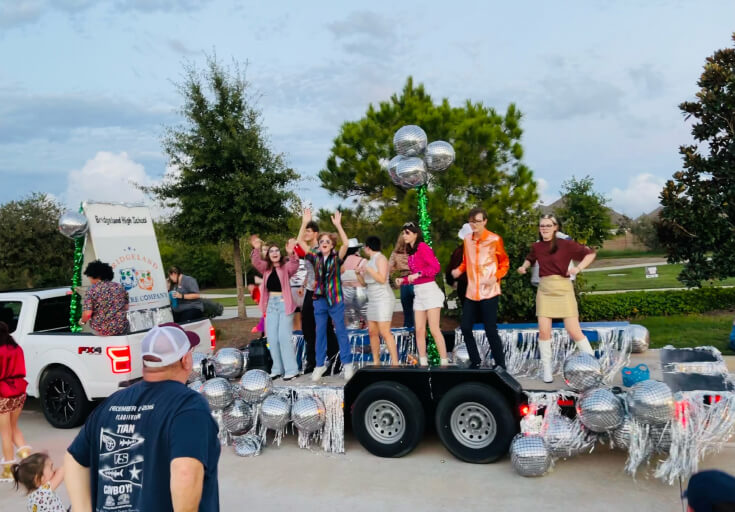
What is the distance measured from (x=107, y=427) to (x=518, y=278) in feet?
29.0

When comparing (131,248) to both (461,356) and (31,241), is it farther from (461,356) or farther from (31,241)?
(31,241)

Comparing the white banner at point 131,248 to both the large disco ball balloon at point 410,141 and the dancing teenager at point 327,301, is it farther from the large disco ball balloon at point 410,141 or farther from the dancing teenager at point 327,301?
the large disco ball balloon at point 410,141

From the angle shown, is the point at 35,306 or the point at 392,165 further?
the point at 35,306

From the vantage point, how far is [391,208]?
44.2 feet

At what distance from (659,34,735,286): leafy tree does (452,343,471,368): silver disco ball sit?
5822mm

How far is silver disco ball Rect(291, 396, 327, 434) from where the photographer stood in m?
5.54

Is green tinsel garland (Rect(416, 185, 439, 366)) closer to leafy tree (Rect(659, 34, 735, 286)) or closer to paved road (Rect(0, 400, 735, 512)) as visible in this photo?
paved road (Rect(0, 400, 735, 512))

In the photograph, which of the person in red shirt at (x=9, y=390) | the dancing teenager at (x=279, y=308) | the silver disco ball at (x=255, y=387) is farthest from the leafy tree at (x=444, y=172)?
the person in red shirt at (x=9, y=390)

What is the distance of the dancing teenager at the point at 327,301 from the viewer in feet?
20.5

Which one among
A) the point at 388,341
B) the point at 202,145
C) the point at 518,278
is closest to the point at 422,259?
the point at 388,341

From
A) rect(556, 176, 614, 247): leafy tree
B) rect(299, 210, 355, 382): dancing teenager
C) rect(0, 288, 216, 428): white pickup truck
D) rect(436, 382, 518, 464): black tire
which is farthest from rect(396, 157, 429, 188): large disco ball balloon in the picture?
rect(556, 176, 614, 247): leafy tree

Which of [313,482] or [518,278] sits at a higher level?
[518,278]

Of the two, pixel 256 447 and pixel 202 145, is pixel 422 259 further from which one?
pixel 202 145

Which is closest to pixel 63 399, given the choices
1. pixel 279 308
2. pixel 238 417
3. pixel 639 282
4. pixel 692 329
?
pixel 238 417
